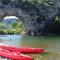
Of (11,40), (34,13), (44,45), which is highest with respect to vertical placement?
(34,13)

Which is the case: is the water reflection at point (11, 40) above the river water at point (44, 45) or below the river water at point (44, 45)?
below

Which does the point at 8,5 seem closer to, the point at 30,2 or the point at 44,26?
the point at 30,2

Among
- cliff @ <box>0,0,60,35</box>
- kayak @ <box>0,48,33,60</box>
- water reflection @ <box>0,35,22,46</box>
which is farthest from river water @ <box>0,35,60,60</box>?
cliff @ <box>0,0,60,35</box>

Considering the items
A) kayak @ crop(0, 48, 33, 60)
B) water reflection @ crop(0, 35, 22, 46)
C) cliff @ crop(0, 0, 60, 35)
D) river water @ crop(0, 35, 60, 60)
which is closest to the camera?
kayak @ crop(0, 48, 33, 60)

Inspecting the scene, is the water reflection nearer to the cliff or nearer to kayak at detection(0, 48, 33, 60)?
the cliff

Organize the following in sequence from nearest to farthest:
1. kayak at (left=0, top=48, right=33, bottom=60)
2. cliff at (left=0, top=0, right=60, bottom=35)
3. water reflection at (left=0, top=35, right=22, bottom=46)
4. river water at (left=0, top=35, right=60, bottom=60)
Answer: kayak at (left=0, top=48, right=33, bottom=60)
river water at (left=0, top=35, right=60, bottom=60)
water reflection at (left=0, top=35, right=22, bottom=46)
cliff at (left=0, top=0, right=60, bottom=35)

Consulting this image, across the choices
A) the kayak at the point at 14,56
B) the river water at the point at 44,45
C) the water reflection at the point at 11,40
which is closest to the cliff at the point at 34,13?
the water reflection at the point at 11,40

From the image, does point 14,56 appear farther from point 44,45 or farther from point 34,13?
point 34,13

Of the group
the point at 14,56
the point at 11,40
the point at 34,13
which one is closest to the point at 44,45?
the point at 11,40

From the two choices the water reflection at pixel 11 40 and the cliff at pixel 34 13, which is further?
the cliff at pixel 34 13

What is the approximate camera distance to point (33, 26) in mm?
48719

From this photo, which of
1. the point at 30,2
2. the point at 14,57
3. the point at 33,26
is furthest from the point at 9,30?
the point at 14,57

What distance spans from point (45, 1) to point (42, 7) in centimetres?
136

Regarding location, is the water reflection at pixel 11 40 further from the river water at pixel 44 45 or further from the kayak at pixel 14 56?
the kayak at pixel 14 56
